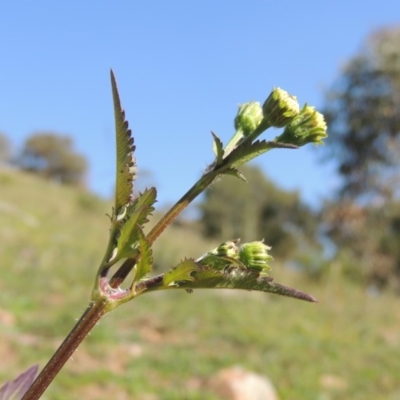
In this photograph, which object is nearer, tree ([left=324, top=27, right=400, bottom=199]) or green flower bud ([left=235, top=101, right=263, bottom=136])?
green flower bud ([left=235, top=101, right=263, bottom=136])

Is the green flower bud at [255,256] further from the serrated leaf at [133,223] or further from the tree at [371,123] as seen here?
→ the tree at [371,123]

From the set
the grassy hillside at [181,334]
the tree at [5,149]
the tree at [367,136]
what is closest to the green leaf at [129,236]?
the grassy hillside at [181,334]

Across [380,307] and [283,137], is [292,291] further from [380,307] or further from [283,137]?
[380,307]

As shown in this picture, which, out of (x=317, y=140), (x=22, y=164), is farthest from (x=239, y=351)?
(x=22, y=164)

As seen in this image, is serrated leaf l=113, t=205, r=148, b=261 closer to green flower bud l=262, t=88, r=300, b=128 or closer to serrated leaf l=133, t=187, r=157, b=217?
serrated leaf l=133, t=187, r=157, b=217

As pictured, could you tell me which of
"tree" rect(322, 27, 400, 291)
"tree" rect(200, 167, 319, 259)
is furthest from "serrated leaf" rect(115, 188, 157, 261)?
"tree" rect(200, 167, 319, 259)

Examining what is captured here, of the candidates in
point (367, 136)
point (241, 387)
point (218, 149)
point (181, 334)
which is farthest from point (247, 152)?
point (367, 136)

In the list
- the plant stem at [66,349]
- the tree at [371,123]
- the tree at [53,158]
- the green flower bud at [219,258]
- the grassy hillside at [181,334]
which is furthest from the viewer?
the tree at [53,158]
